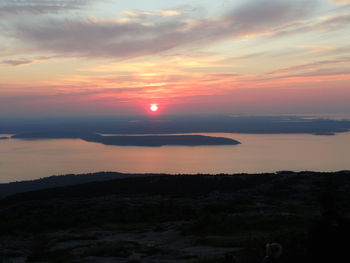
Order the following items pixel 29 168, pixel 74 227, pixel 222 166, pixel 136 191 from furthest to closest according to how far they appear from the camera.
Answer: pixel 29 168 < pixel 222 166 < pixel 136 191 < pixel 74 227

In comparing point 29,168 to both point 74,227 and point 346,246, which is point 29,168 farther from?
point 346,246

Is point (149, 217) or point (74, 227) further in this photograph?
point (149, 217)

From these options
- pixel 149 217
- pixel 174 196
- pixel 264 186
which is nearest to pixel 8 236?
pixel 149 217

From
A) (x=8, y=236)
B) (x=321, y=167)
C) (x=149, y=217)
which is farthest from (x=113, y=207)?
(x=321, y=167)

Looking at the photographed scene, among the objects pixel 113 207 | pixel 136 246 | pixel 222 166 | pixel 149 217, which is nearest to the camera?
pixel 136 246

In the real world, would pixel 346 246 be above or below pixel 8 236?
above

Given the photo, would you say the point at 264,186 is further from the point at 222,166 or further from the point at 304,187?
the point at 222,166
